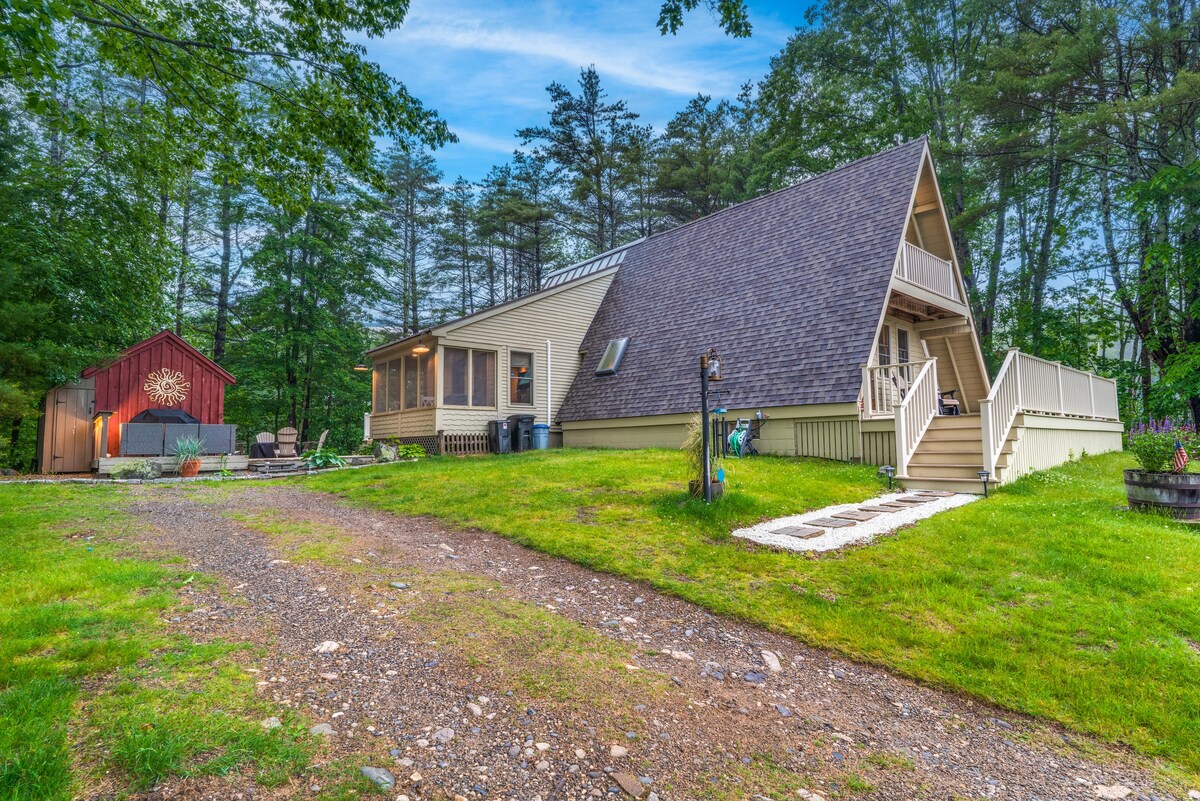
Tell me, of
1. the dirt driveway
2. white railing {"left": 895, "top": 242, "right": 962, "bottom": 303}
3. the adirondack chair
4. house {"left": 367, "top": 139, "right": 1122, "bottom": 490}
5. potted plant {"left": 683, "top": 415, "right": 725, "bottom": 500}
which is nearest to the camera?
the dirt driveway

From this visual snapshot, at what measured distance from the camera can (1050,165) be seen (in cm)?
1877

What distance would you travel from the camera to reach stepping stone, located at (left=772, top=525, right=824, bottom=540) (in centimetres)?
557

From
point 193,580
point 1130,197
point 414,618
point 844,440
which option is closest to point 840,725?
point 414,618

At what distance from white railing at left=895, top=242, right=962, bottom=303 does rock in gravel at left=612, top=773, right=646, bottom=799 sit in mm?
11593

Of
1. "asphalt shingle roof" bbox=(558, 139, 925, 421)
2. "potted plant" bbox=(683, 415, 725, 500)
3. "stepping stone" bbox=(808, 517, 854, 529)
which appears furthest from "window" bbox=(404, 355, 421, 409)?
"stepping stone" bbox=(808, 517, 854, 529)

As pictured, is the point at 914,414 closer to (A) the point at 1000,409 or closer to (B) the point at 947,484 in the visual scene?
(A) the point at 1000,409

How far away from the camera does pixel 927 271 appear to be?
1254 cm

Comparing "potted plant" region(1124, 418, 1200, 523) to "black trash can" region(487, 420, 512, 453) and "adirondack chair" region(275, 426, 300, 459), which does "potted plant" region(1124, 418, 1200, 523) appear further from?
"adirondack chair" region(275, 426, 300, 459)

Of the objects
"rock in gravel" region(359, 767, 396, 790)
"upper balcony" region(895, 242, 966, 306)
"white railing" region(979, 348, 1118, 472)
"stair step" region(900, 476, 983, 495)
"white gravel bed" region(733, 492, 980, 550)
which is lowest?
"rock in gravel" region(359, 767, 396, 790)

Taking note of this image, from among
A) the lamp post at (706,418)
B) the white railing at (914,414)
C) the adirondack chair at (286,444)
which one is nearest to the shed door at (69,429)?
the adirondack chair at (286,444)

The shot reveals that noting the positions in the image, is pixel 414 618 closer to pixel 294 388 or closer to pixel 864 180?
pixel 864 180

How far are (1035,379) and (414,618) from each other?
11.3 metres

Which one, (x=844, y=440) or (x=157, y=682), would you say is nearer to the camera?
(x=157, y=682)

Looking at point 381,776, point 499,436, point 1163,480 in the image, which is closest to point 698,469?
point 381,776
